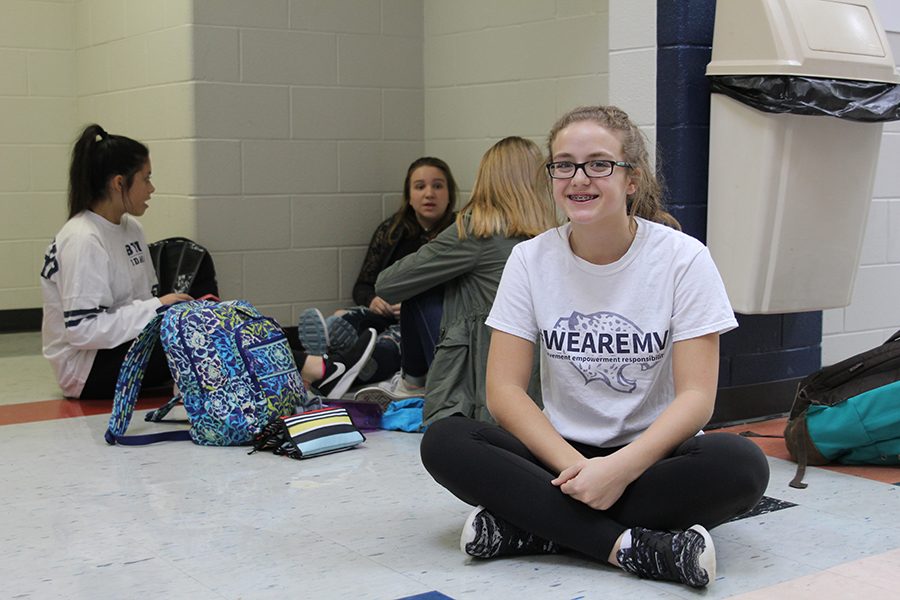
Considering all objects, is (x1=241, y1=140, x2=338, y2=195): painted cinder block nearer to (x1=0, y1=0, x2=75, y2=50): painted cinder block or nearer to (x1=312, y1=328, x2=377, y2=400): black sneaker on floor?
(x1=312, y1=328, x2=377, y2=400): black sneaker on floor

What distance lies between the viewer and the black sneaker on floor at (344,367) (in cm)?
401

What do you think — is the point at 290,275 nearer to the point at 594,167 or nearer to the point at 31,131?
the point at 31,131

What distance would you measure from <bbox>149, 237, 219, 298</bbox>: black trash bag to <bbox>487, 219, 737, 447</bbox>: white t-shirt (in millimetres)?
2291

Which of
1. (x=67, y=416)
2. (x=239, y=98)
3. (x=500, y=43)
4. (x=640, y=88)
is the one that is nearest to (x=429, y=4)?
(x=500, y=43)

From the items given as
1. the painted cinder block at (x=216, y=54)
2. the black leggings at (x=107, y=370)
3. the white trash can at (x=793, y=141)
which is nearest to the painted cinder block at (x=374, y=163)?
the painted cinder block at (x=216, y=54)

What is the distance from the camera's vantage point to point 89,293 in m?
3.90

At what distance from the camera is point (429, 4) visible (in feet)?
16.5

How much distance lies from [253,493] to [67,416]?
3.99 ft

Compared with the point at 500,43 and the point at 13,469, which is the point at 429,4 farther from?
the point at 13,469

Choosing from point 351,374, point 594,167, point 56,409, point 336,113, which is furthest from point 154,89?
point 594,167

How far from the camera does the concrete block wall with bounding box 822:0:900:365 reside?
154 inches

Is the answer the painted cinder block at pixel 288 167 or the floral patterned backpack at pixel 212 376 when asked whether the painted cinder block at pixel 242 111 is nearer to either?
the painted cinder block at pixel 288 167

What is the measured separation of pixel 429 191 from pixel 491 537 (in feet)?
7.92

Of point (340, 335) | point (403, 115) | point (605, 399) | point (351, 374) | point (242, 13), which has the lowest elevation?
point (351, 374)
